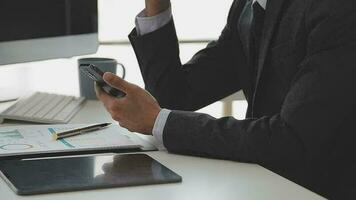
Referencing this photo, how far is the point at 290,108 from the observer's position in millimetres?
1109

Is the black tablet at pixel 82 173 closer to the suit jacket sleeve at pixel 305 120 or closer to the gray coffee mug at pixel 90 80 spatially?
the suit jacket sleeve at pixel 305 120

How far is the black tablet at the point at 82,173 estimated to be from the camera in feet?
3.11

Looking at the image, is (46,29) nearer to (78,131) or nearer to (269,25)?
(78,131)

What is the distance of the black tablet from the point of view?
0.95 m

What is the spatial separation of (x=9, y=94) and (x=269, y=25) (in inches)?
31.1

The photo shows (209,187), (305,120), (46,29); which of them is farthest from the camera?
(46,29)

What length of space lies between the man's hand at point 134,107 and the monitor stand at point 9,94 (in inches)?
22.2

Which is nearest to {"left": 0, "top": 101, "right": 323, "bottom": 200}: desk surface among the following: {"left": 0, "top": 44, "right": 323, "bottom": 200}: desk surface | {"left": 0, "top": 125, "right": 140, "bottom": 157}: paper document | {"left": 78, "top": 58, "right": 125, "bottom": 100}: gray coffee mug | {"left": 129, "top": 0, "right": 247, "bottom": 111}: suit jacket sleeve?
{"left": 0, "top": 44, "right": 323, "bottom": 200}: desk surface

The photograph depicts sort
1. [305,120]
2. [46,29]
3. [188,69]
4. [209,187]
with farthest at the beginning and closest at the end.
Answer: [46,29], [188,69], [305,120], [209,187]

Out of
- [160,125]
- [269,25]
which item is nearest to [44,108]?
[160,125]

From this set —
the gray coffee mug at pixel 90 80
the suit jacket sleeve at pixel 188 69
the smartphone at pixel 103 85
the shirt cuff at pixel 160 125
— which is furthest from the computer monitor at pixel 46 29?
the shirt cuff at pixel 160 125

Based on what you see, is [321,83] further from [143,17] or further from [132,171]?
[143,17]

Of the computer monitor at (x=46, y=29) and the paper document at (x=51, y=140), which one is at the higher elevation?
the computer monitor at (x=46, y=29)

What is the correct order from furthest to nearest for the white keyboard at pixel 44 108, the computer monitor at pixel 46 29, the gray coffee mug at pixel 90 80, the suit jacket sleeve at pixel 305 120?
1. the gray coffee mug at pixel 90 80
2. the computer monitor at pixel 46 29
3. the white keyboard at pixel 44 108
4. the suit jacket sleeve at pixel 305 120
